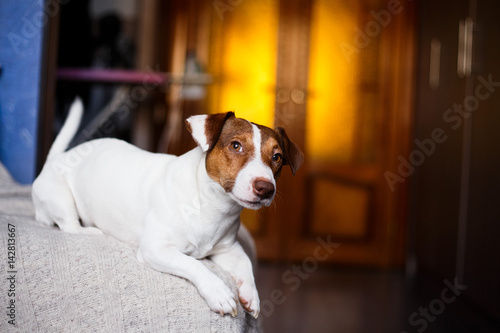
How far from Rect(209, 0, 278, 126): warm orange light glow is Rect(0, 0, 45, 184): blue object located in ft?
6.45

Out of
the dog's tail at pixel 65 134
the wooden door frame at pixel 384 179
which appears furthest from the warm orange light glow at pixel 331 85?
the dog's tail at pixel 65 134

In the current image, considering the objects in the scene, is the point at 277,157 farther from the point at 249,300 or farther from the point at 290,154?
the point at 249,300

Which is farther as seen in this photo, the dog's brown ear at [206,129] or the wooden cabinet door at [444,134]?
the wooden cabinet door at [444,134]

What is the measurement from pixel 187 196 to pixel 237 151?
0.65 feet

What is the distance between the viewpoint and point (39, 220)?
1735mm

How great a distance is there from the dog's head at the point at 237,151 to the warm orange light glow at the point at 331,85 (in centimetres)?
303

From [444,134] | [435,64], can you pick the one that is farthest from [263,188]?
[435,64]

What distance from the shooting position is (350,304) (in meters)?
3.12

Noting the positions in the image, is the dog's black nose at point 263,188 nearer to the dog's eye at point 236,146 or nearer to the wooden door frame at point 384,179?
the dog's eye at point 236,146

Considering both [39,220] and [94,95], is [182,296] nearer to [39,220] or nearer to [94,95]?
[39,220]

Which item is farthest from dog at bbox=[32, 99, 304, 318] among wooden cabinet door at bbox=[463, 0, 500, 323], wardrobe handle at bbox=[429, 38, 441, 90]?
wardrobe handle at bbox=[429, 38, 441, 90]

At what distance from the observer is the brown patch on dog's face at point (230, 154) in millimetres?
1376

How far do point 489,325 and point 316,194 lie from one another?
2.03 metres

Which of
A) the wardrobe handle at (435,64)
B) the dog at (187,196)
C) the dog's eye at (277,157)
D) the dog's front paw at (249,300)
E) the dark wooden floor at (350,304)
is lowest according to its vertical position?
the dark wooden floor at (350,304)
